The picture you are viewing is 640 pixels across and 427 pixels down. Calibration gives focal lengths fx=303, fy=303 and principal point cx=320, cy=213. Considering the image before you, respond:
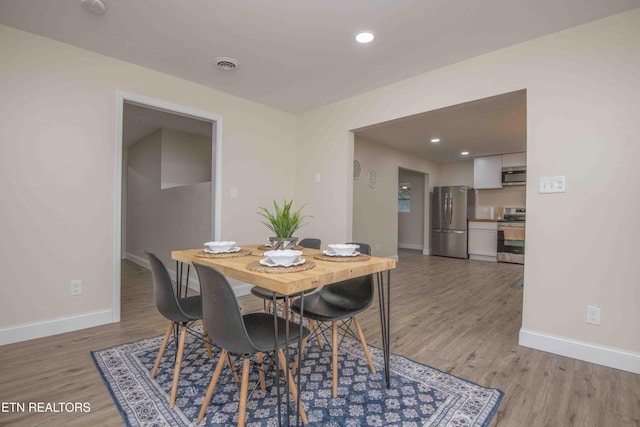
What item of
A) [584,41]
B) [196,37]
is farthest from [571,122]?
[196,37]

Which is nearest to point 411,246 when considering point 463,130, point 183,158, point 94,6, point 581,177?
point 463,130

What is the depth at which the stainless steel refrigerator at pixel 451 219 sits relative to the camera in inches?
262

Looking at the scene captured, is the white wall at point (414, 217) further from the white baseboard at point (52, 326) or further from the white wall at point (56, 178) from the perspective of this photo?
the white baseboard at point (52, 326)

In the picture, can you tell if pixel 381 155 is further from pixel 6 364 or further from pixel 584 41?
pixel 6 364

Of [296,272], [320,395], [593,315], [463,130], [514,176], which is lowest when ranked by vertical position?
[320,395]

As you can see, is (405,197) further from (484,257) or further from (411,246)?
(484,257)

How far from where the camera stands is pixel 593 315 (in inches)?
80.5

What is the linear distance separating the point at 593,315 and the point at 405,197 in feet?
20.9

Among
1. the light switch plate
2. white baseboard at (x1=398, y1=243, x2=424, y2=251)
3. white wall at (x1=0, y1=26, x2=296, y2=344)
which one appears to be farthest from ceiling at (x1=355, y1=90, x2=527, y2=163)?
white wall at (x1=0, y1=26, x2=296, y2=344)

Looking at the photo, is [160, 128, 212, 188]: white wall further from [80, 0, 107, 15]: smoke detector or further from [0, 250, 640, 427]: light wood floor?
[80, 0, 107, 15]: smoke detector

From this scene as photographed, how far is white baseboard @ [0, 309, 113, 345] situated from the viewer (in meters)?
2.24

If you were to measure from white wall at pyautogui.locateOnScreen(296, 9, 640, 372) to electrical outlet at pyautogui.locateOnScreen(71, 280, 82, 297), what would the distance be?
3.57 meters

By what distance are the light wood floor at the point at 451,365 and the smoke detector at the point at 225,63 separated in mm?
2352

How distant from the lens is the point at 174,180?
481 cm
